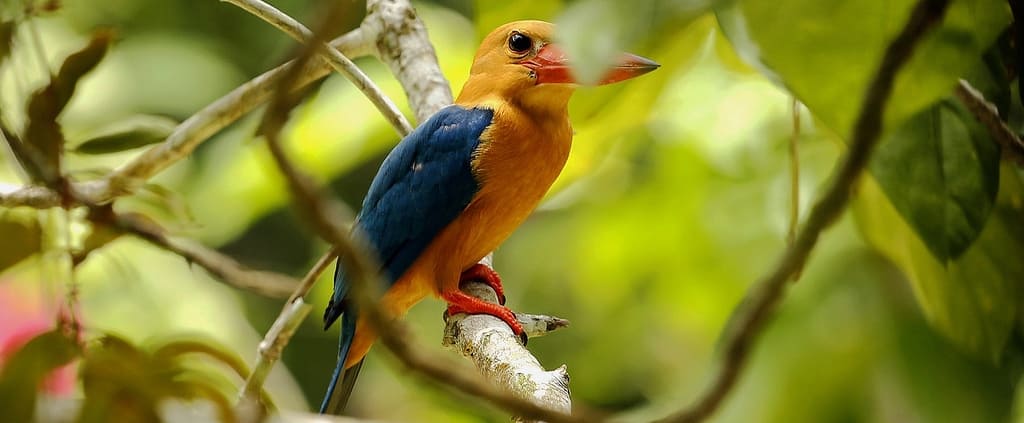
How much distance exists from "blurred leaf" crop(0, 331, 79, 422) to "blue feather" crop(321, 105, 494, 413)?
3.31 feet

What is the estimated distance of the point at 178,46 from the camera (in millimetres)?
4047

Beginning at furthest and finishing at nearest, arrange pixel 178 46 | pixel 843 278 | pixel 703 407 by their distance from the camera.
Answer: pixel 178 46 < pixel 843 278 < pixel 703 407

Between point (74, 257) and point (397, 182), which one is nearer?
point (74, 257)

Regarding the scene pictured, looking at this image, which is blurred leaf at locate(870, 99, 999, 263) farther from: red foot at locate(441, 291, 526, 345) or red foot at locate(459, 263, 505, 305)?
red foot at locate(459, 263, 505, 305)

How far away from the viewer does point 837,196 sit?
0.61m

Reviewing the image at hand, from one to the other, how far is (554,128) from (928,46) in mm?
1102

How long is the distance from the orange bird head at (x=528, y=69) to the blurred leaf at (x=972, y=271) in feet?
2.45

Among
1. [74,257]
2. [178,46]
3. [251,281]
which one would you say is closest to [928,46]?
[251,281]

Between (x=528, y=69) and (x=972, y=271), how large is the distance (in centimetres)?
93

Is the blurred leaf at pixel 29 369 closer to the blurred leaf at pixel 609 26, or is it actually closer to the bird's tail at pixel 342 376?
the blurred leaf at pixel 609 26

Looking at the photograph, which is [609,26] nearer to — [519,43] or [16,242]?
[16,242]

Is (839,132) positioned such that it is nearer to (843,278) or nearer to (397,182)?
(843,278)

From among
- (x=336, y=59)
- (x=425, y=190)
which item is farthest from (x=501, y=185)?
(x=336, y=59)

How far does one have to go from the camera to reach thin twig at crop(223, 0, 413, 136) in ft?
5.46
